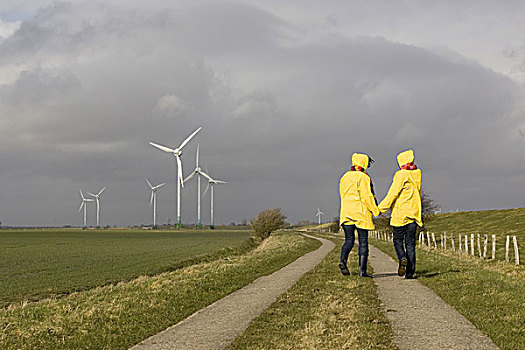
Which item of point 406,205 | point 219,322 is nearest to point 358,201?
point 406,205

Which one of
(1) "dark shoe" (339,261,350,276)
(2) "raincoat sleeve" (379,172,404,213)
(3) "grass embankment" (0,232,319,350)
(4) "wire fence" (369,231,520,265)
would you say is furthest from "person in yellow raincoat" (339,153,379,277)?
(4) "wire fence" (369,231,520,265)

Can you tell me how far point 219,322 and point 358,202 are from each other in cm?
520

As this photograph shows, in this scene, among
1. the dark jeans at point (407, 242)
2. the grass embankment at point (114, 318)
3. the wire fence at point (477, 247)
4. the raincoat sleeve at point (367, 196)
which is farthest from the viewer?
the wire fence at point (477, 247)

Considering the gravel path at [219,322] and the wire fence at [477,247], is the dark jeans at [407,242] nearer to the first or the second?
the gravel path at [219,322]

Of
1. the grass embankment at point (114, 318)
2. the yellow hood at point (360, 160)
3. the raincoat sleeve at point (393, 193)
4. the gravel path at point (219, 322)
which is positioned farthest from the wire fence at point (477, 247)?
the gravel path at point (219, 322)

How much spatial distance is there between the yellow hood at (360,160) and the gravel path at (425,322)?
9.33 ft

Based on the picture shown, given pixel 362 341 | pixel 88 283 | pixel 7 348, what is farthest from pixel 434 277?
pixel 88 283

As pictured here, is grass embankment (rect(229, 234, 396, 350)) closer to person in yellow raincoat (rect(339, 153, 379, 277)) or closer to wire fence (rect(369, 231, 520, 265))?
person in yellow raincoat (rect(339, 153, 379, 277))

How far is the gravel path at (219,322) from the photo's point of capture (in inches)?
279

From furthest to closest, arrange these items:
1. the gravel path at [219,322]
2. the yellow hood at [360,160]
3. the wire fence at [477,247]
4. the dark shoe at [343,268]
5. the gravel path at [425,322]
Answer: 1. the wire fence at [477,247]
2. the dark shoe at [343,268]
3. the yellow hood at [360,160]
4. the gravel path at [219,322]
5. the gravel path at [425,322]

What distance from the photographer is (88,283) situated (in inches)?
941

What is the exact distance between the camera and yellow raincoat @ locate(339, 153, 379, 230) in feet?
40.4

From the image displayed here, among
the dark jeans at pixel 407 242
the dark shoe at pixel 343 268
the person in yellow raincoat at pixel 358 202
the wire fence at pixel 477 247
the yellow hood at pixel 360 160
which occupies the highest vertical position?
the yellow hood at pixel 360 160

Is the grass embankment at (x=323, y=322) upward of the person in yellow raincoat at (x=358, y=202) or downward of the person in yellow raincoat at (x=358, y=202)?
downward
